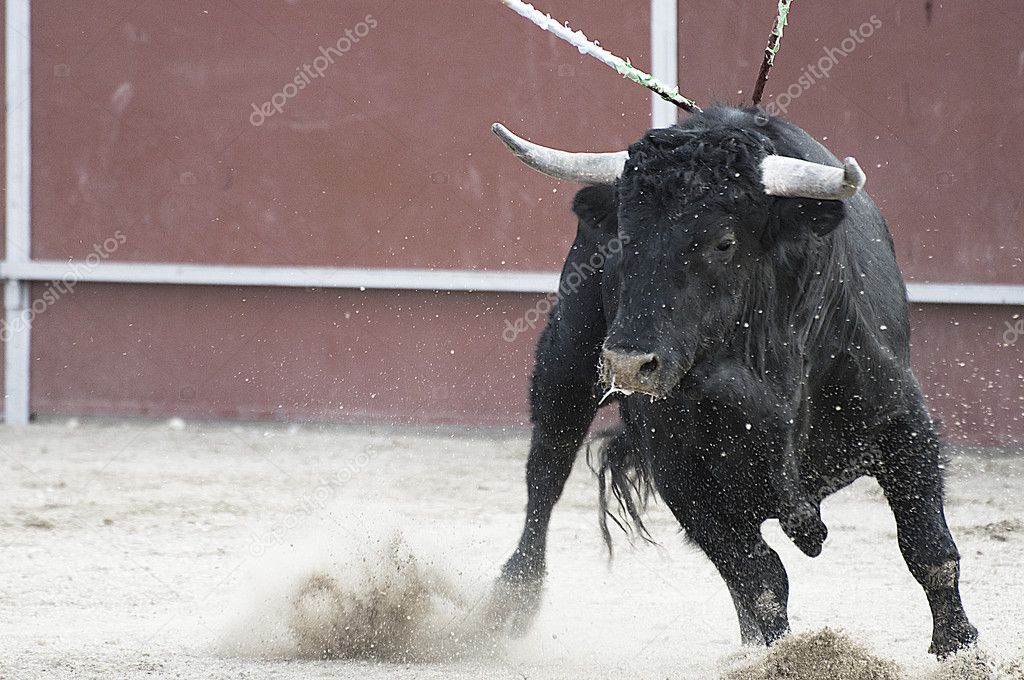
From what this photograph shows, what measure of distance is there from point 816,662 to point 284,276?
188 inches

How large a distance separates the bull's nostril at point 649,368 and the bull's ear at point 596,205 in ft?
1.83

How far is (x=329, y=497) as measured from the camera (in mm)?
5559

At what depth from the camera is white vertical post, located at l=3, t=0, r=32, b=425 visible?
292 inches

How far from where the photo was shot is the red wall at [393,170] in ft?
22.0

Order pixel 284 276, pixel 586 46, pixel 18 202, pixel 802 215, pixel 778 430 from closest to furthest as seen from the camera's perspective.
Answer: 1. pixel 802 215
2. pixel 778 430
3. pixel 586 46
4. pixel 284 276
5. pixel 18 202

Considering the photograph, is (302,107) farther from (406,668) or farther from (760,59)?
(406,668)

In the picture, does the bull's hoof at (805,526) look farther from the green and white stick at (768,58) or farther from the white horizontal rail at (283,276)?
the white horizontal rail at (283,276)

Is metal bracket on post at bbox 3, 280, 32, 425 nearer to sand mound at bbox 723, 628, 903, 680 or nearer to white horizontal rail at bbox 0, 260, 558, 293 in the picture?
white horizontal rail at bbox 0, 260, 558, 293

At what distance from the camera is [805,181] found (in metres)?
2.79

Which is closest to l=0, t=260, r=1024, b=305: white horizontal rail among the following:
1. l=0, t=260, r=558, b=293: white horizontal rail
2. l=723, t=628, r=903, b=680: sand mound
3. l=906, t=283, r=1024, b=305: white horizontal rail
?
l=0, t=260, r=558, b=293: white horizontal rail

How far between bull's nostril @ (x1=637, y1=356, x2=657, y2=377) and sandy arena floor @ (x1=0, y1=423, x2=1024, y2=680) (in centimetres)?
86

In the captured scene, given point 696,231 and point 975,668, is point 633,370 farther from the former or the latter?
point 975,668

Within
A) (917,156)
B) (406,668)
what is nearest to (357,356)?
(917,156)

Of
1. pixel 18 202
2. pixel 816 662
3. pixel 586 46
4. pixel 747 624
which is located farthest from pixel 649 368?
pixel 18 202
